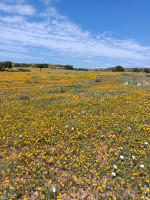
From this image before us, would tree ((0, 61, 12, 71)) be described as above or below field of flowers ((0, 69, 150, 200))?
above

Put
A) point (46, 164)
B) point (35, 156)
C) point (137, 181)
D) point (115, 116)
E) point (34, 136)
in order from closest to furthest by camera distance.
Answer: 1. point (137, 181)
2. point (46, 164)
3. point (35, 156)
4. point (34, 136)
5. point (115, 116)

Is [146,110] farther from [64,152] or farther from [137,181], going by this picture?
[64,152]

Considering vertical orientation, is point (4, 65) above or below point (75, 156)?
above

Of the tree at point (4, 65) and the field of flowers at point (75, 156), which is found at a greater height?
the tree at point (4, 65)

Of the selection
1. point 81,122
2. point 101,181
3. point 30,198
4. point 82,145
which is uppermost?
point 81,122

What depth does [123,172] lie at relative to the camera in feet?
13.8

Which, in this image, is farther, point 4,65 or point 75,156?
point 4,65

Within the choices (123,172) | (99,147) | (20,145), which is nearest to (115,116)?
(99,147)

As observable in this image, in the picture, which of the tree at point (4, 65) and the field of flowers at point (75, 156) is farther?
the tree at point (4, 65)

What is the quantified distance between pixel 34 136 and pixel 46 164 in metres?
1.81

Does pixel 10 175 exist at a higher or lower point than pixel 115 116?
lower

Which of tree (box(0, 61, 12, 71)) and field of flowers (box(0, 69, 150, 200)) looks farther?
tree (box(0, 61, 12, 71))

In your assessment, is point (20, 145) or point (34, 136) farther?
point (34, 136)

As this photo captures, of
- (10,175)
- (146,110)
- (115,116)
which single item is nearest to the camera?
(10,175)
